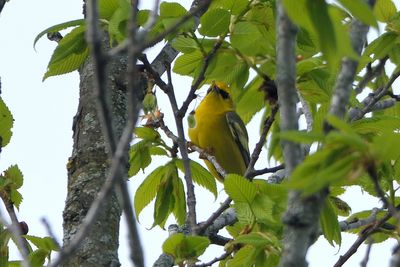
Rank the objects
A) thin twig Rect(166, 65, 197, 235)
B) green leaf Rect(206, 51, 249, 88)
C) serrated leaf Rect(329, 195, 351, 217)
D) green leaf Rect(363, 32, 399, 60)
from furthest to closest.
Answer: serrated leaf Rect(329, 195, 351, 217) → green leaf Rect(363, 32, 399, 60) → green leaf Rect(206, 51, 249, 88) → thin twig Rect(166, 65, 197, 235)

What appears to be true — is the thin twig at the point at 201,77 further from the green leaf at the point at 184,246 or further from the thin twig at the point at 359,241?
the thin twig at the point at 359,241

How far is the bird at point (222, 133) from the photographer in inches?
315

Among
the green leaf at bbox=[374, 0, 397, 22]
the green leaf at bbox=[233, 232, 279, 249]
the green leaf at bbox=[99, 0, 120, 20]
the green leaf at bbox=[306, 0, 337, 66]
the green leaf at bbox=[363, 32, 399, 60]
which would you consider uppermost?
the green leaf at bbox=[374, 0, 397, 22]

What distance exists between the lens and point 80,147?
4.13 metres

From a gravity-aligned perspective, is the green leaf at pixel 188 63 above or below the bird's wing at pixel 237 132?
below

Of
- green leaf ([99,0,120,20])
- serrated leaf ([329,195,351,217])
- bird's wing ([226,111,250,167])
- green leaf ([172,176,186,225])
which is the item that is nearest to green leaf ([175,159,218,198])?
green leaf ([172,176,186,225])

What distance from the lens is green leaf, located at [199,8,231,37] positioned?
3658mm

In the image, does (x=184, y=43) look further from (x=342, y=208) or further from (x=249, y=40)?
(x=342, y=208)

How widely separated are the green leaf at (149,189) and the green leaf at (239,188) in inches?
30.3

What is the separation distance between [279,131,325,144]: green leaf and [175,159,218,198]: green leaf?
2245 millimetres

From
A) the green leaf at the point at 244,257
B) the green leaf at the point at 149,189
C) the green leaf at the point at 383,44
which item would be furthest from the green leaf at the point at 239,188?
the green leaf at the point at 383,44

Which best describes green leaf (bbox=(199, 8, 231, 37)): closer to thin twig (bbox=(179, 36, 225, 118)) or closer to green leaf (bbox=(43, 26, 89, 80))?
thin twig (bbox=(179, 36, 225, 118))

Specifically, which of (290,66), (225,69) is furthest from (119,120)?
(290,66)

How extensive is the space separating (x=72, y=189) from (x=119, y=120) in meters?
0.38
